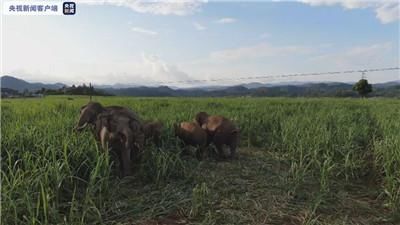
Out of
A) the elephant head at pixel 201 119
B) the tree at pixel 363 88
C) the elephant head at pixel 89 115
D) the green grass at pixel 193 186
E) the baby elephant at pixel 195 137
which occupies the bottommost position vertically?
the green grass at pixel 193 186

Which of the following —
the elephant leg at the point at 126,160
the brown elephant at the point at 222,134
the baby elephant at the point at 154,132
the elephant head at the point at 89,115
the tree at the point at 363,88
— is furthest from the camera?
the tree at the point at 363,88

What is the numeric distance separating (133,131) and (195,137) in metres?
1.11

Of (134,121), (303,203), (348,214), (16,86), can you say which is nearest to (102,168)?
(134,121)

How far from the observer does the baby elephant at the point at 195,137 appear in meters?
4.96

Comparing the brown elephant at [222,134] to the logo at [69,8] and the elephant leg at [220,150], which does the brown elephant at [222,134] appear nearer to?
the elephant leg at [220,150]

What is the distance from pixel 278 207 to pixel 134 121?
1642mm

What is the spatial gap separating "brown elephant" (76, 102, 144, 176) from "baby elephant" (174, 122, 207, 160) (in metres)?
0.96

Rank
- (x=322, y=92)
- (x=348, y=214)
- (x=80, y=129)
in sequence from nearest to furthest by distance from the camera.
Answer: (x=348, y=214)
(x=80, y=129)
(x=322, y=92)

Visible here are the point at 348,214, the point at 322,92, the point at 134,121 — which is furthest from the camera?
the point at 322,92

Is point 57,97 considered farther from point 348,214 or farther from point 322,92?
point 322,92

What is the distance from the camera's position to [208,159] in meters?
4.96

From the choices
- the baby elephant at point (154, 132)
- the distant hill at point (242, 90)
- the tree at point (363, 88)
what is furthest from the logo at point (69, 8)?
the tree at point (363, 88)

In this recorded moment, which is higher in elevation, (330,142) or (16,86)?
(16,86)

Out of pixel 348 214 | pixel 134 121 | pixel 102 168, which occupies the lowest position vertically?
pixel 348 214
